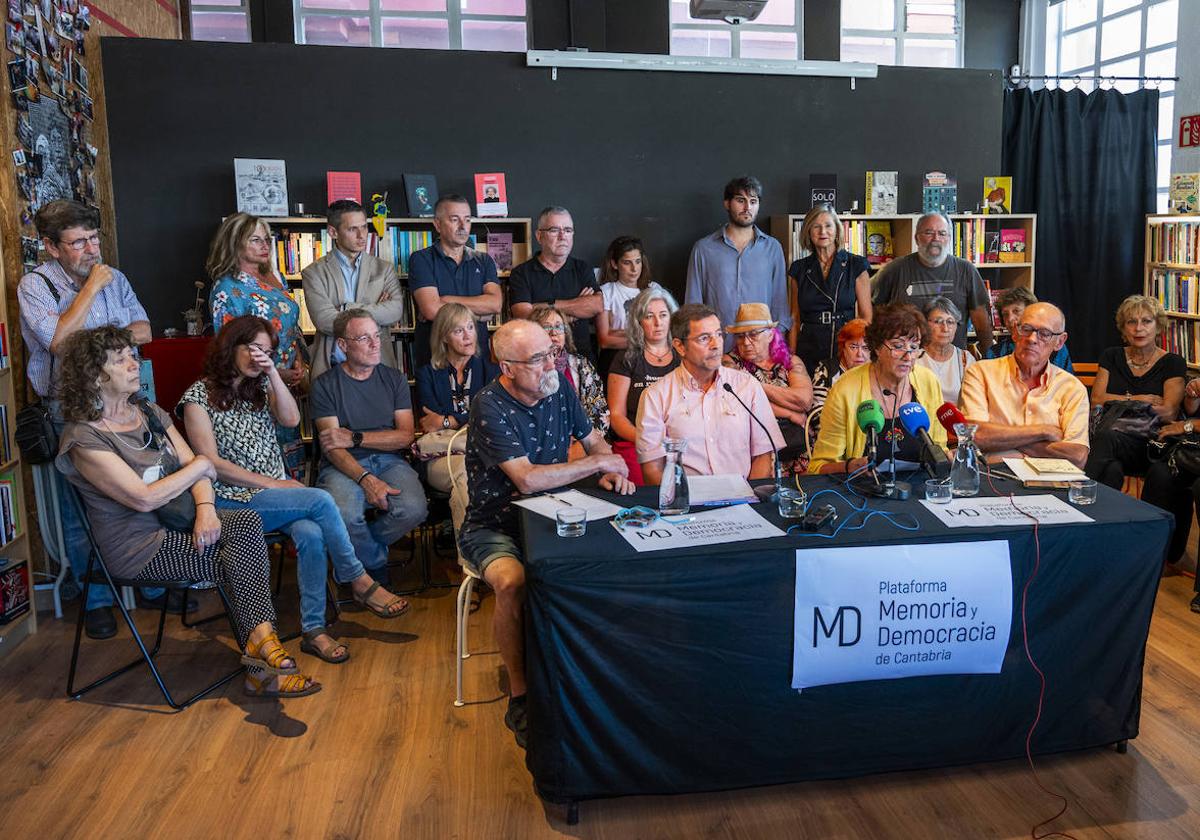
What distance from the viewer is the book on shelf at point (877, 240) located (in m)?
6.48

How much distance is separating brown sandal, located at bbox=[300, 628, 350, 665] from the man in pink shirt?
130cm

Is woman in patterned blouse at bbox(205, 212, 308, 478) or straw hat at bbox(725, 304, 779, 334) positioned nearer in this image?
straw hat at bbox(725, 304, 779, 334)

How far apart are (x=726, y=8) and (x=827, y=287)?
1.71 meters

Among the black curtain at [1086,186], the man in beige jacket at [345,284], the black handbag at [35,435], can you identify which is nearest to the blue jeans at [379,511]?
the man in beige jacket at [345,284]

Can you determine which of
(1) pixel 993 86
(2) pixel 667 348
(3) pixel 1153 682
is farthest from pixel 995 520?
(1) pixel 993 86

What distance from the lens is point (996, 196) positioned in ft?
21.7

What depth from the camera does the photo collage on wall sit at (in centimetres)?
415

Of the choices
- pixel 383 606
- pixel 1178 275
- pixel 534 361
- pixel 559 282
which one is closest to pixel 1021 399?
pixel 534 361

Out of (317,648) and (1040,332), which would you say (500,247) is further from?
(1040,332)

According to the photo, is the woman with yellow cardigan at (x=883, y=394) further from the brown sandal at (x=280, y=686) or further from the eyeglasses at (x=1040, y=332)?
the brown sandal at (x=280, y=686)

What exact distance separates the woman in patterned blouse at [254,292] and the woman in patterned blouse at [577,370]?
1.17 meters

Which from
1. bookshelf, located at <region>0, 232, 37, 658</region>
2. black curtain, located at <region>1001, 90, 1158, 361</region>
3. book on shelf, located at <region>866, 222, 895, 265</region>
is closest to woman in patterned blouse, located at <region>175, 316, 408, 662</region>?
bookshelf, located at <region>0, 232, 37, 658</region>

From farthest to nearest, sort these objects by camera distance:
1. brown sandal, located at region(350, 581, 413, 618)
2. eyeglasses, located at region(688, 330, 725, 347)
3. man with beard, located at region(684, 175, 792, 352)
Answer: man with beard, located at region(684, 175, 792, 352) → brown sandal, located at region(350, 581, 413, 618) → eyeglasses, located at region(688, 330, 725, 347)

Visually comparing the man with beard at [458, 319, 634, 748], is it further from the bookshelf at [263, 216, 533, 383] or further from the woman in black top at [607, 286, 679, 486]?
the bookshelf at [263, 216, 533, 383]
